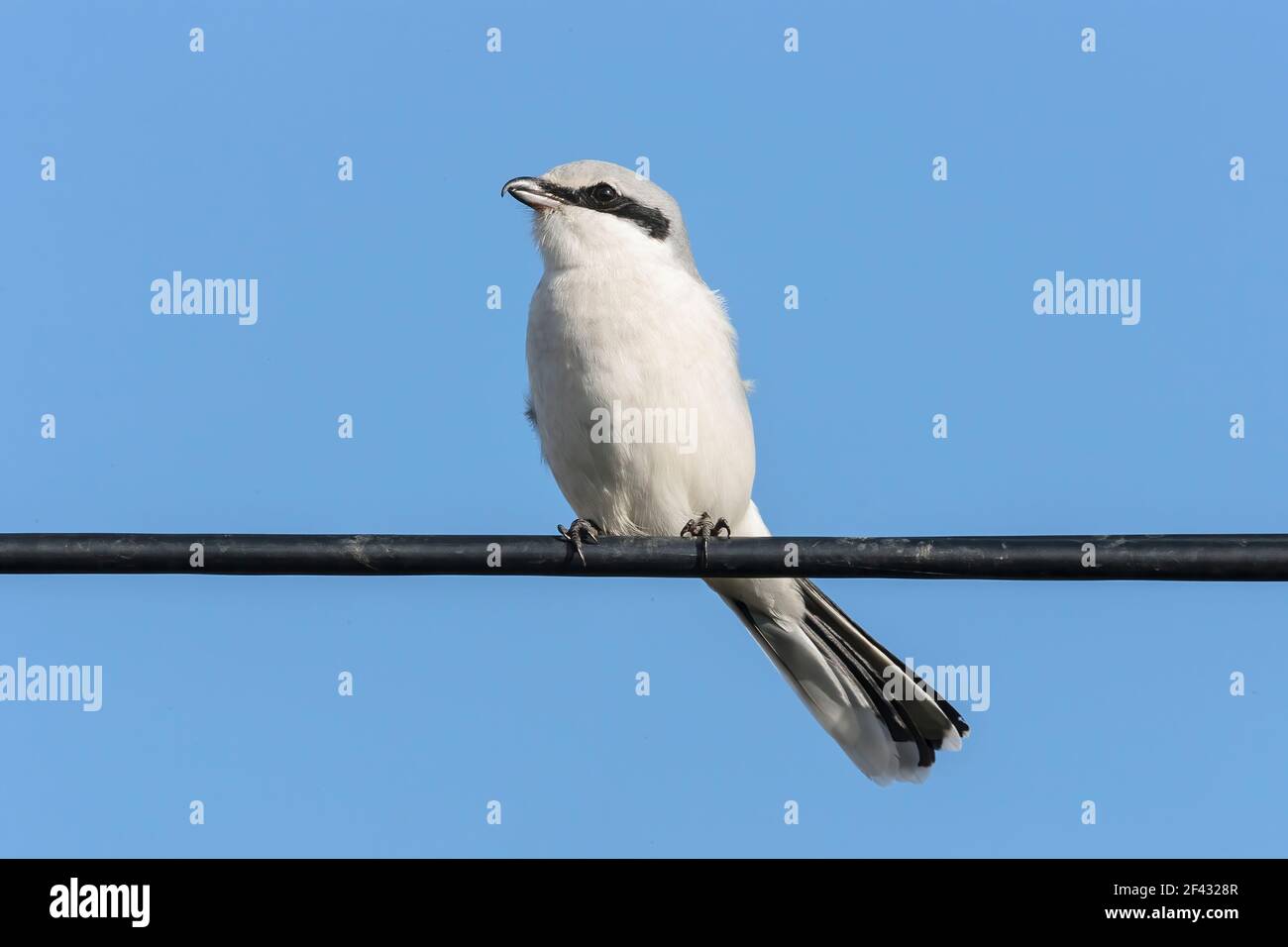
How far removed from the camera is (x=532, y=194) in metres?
7.89

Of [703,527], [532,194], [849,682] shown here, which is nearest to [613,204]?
[532,194]

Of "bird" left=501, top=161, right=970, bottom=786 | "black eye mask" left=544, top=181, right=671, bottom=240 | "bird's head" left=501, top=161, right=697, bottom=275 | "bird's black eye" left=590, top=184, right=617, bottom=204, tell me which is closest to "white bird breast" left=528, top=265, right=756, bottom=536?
"bird" left=501, top=161, right=970, bottom=786

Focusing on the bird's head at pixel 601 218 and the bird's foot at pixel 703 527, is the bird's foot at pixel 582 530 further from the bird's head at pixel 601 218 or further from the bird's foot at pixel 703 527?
the bird's head at pixel 601 218

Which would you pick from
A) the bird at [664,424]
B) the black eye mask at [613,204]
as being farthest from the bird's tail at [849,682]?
the black eye mask at [613,204]

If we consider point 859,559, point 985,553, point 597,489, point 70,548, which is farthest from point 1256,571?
point 597,489

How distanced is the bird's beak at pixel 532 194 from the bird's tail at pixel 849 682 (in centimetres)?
220

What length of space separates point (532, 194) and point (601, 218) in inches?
16.0

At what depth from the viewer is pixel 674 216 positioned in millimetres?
8094

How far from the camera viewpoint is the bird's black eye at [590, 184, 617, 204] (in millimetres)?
7930

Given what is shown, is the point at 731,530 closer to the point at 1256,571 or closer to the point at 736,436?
the point at 736,436

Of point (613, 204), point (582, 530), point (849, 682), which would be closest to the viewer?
point (582, 530)

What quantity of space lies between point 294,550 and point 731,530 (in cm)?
383

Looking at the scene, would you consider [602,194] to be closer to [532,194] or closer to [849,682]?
[532,194]

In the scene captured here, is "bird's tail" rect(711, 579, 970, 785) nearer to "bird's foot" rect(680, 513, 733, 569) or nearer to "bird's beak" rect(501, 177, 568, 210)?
"bird's foot" rect(680, 513, 733, 569)
